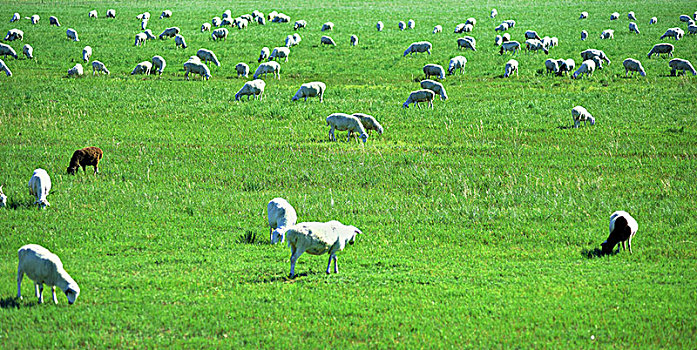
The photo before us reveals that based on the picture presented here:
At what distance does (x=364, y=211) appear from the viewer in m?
15.0

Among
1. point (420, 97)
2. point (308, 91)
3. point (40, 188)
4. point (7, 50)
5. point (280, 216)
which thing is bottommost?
point (280, 216)

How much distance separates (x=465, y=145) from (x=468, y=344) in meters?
13.7

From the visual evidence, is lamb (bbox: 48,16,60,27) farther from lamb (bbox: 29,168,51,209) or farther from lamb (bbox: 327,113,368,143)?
lamb (bbox: 29,168,51,209)

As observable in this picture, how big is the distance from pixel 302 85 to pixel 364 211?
15.7m

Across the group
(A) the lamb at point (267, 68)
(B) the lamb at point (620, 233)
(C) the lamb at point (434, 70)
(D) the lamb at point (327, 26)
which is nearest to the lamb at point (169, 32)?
(D) the lamb at point (327, 26)

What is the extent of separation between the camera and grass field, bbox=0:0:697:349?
355 inches

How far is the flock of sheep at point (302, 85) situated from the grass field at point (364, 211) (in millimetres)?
432

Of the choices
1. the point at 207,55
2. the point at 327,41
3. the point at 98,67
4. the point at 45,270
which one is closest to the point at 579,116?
the point at 45,270

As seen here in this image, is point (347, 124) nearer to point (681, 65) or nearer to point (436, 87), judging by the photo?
point (436, 87)

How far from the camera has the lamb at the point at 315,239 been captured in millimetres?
10625

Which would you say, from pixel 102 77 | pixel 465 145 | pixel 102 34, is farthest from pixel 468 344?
pixel 102 34

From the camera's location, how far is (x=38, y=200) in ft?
47.7

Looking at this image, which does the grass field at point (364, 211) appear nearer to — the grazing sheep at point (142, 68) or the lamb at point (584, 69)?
the grazing sheep at point (142, 68)

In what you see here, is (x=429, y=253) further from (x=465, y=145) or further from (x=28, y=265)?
(x=465, y=145)
